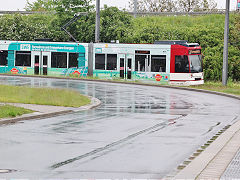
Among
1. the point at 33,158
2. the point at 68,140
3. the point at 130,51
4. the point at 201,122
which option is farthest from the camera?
the point at 130,51

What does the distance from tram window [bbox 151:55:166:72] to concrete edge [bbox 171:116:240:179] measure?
95.1 feet

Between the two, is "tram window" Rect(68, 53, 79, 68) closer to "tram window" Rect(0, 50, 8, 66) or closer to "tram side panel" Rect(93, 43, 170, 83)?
"tram side panel" Rect(93, 43, 170, 83)

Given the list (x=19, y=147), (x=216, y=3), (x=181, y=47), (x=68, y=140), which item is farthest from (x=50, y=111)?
(x=216, y=3)

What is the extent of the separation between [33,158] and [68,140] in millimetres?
2667

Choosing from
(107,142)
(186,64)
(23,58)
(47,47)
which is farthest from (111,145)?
(23,58)

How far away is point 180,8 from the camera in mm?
77812

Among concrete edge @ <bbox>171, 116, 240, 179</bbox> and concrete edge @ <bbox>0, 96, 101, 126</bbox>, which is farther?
concrete edge @ <bbox>0, 96, 101, 126</bbox>

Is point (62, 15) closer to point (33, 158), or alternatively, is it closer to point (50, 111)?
point (50, 111)

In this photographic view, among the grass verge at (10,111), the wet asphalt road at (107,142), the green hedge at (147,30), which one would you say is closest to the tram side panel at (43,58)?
the green hedge at (147,30)

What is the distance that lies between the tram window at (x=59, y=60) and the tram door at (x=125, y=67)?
5671 mm

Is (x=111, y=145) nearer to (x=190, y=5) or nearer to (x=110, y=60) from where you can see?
(x=110, y=60)

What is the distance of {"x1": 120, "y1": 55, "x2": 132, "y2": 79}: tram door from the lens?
45750 millimetres

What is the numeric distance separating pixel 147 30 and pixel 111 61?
13902mm

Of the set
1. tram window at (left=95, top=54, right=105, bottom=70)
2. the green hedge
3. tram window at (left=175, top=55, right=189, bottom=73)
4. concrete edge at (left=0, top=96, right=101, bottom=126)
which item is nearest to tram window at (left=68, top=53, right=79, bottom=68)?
tram window at (left=95, top=54, right=105, bottom=70)
